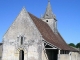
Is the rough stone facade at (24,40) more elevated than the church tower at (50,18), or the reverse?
the church tower at (50,18)

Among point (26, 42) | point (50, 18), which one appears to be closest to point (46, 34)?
point (26, 42)

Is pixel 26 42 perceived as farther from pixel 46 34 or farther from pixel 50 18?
pixel 50 18

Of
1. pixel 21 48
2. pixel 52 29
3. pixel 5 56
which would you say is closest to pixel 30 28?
pixel 21 48

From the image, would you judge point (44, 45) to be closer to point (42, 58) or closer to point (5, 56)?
point (42, 58)

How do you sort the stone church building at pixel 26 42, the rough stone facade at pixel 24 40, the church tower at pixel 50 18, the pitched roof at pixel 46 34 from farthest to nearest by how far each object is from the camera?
the church tower at pixel 50 18 < the pitched roof at pixel 46 34 < the rough stone facade at pixel 24 40 < the stone church building at pixel 26 42

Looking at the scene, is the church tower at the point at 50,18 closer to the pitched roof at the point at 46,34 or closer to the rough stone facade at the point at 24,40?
the pitched roof at the point at 46,34

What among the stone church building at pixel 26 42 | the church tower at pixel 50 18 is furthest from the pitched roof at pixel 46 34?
the church tower at pixel 50 18

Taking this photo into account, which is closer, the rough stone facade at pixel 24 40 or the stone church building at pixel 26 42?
the stone church building at pixel 26 42

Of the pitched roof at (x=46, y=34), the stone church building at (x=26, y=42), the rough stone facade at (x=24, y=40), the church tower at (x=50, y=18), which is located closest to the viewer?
the stone church building at (x=26, y=42)

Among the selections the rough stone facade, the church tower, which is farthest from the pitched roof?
the church tower

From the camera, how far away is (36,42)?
30.2 m

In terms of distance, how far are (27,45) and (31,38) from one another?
1245mm

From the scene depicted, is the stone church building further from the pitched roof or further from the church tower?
the church tower

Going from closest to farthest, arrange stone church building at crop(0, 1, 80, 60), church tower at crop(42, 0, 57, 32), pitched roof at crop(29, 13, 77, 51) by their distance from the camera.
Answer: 1. stone church building at crop(0, 1, 80, 60)
2. pitched roof at crop(29, 13, 77, 51)
3. church tower at crop(42, 0, 57, 32)
